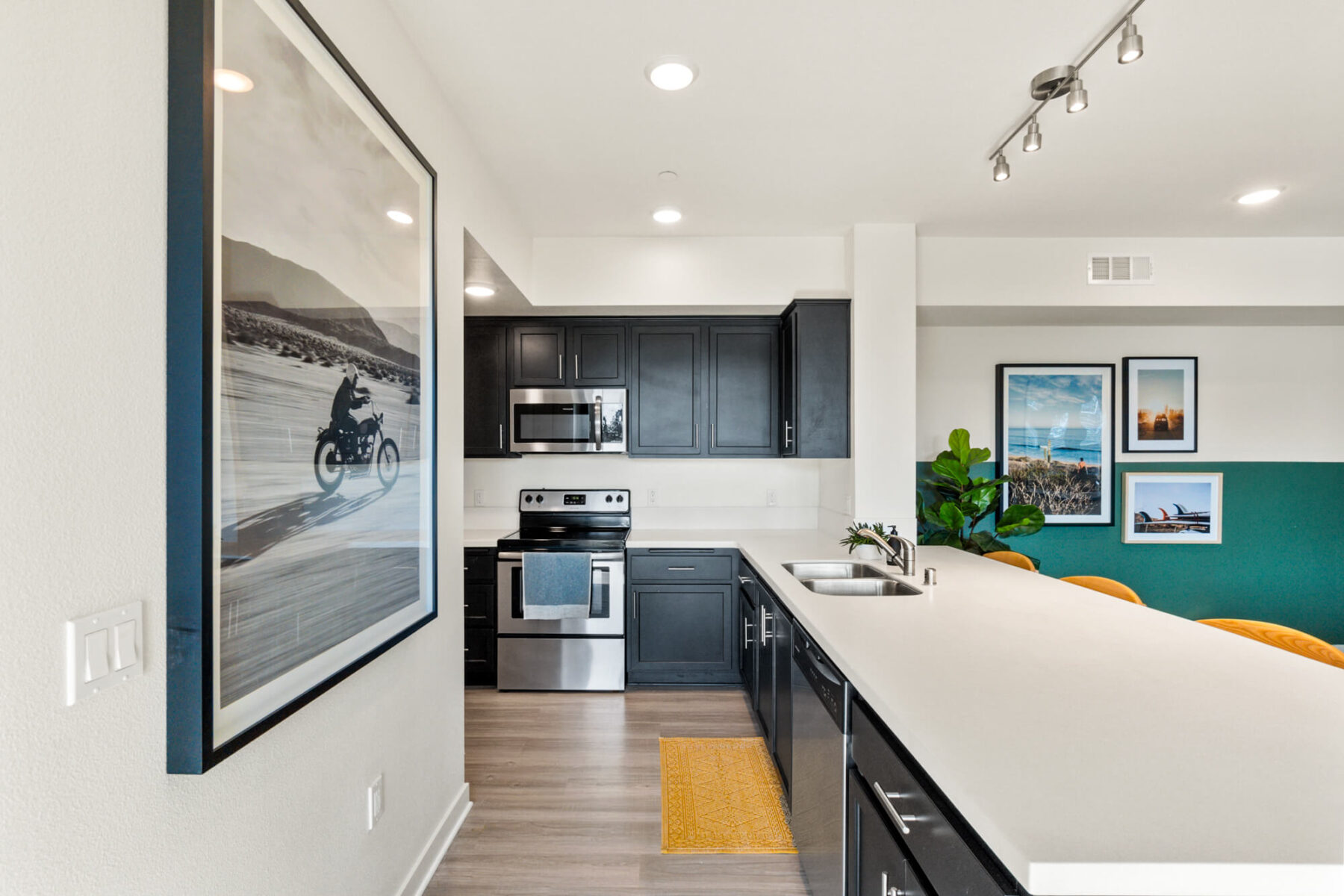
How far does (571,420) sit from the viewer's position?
3930mm

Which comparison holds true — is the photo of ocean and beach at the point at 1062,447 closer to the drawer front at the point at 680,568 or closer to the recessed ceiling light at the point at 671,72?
the drawer front at the point at 680,568

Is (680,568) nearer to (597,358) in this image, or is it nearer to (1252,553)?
(597,358)

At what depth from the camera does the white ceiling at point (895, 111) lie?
184cm

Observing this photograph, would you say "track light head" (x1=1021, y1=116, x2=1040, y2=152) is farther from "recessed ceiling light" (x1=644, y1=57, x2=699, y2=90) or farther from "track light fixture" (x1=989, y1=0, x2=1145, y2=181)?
"recessed ceiling light" (x1=644, y1=57, x2=699, y2=90)

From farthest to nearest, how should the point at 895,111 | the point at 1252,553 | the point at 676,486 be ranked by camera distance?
the point at 676,486 → the point at 1252,553 → the point at 895,111

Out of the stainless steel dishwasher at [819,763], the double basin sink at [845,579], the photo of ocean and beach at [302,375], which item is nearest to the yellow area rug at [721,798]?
the stainless steel dishwasher at [819,763]

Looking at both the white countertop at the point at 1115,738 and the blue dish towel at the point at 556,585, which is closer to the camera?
the white countertop at the point at 1115,738

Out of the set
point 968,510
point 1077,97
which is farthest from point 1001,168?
point 968,510

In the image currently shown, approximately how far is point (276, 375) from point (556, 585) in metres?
2.56

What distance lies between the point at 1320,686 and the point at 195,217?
225cm

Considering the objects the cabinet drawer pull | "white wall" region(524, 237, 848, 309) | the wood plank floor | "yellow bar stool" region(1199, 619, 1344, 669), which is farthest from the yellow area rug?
"white wall" region(524, 237, 848, 309)

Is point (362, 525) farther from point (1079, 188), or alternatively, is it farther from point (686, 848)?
point (1079, 188)

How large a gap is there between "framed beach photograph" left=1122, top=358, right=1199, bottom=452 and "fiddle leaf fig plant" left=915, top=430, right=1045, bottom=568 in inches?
36.7

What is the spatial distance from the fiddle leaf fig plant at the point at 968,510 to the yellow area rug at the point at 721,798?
5.19 ft
